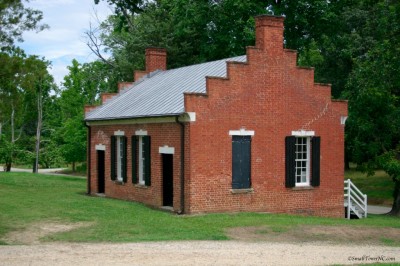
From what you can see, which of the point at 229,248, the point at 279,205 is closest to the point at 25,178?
the point at 279,205

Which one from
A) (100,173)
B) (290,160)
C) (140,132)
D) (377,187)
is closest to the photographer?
(290,160)

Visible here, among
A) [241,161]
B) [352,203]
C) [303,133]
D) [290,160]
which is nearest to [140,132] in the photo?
[241,161]

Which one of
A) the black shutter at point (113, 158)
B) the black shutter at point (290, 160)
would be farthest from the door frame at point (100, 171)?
the black shutter at point (290, 160)

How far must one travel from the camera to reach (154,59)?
3153 cm

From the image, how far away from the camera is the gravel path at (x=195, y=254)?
12602 millimetres

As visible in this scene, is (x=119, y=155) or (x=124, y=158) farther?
(x=119, y=155)

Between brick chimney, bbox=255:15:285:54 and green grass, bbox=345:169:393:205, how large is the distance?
17.9m

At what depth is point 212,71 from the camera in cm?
2462

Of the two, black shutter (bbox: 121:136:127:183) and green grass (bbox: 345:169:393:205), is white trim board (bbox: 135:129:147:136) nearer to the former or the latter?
black shutter (bbox: 121:136:127:183)

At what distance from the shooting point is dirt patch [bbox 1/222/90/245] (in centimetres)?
1569

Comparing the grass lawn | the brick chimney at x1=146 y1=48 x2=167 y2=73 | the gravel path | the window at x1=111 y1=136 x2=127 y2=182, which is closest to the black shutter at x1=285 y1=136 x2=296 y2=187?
the grass lawn

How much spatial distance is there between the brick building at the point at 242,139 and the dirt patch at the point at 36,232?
4.63 meters

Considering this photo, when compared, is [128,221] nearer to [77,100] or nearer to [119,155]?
[119,155]

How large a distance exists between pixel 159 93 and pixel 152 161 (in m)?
3.40
